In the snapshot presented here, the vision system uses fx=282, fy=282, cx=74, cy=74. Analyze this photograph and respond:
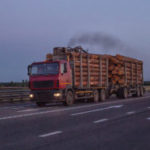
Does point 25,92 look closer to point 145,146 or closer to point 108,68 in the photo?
point 108,68

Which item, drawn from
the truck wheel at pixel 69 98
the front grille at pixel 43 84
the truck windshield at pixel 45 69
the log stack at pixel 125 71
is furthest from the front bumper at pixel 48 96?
the log stack at pixel 125 71

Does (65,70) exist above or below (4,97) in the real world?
above

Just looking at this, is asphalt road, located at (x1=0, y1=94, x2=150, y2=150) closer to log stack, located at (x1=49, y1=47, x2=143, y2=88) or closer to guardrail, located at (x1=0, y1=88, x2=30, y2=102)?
log stack, located at (x1=49, y1=47, x2=143, y2=88)

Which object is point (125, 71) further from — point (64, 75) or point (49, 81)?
point (49, 81)

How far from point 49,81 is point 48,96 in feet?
3.05

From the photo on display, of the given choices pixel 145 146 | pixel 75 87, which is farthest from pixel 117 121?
pixel 75 87

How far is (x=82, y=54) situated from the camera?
20.1 metres

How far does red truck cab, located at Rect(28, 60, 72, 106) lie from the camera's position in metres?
17.4

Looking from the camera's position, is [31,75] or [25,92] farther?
[25,92]

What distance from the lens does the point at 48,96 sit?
17.4 m

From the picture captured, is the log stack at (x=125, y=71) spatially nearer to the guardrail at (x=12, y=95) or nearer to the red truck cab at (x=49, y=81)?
the red truck cab at (x=49, y=81)

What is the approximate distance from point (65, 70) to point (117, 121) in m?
7.24

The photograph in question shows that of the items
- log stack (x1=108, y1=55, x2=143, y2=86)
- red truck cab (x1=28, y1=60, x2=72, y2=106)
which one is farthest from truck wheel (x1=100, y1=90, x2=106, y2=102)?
red truck cab (x1=28, y1=60, x2=72, y2=106)

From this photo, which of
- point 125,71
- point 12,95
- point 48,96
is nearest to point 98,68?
point 125,71
